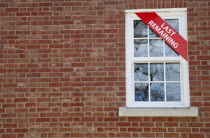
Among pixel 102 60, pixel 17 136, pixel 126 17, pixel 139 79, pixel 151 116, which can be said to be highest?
pixel 126 17

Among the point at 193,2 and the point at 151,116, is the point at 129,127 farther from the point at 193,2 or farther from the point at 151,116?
the point at 193,2

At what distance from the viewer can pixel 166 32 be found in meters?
5.97

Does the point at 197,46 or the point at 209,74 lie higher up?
the point at 197,46

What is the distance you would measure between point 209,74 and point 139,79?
1.27 metres

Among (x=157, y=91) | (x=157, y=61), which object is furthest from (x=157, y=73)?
(x=157, y=91)

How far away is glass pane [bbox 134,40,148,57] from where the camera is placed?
6.00 m

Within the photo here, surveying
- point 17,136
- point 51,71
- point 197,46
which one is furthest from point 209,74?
point 17,136

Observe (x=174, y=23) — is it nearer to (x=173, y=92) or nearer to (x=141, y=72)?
(x=141, y=72)

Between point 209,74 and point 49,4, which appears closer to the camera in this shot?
point 209,74

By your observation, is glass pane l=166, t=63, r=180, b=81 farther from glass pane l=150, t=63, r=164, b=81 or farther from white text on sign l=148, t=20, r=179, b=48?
white text on sign l=148, t=20, r=179, b=48

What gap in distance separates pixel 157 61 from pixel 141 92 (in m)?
0.65

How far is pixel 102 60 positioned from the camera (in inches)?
234

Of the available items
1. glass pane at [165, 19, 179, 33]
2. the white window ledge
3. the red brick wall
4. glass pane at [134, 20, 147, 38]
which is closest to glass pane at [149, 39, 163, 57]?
glass pane at [134, 20, 147, 38]

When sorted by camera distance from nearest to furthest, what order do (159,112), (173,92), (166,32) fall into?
(159,112)
(173,92)
(166,32)
